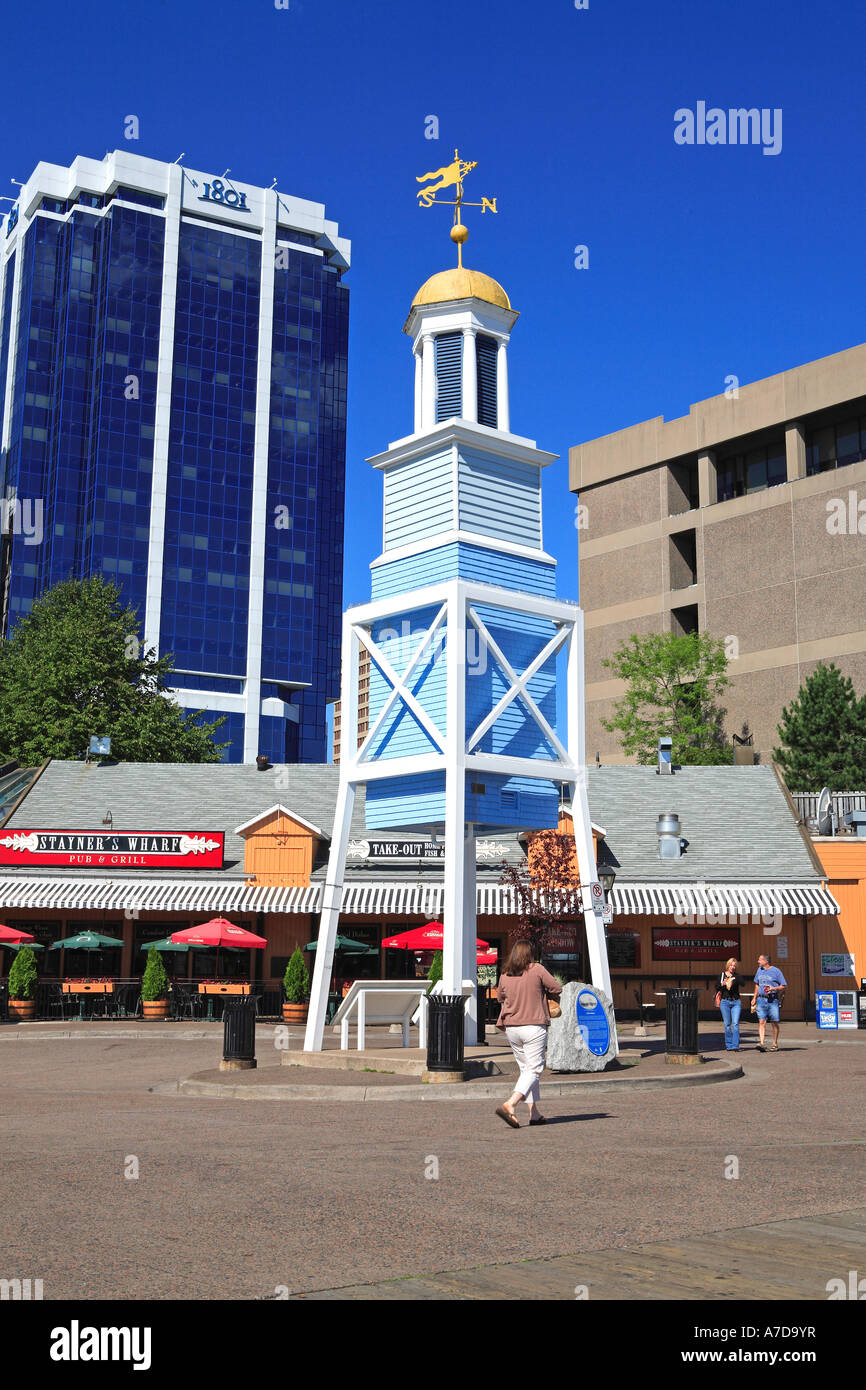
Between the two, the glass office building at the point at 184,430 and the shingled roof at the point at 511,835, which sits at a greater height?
the glass office building at the point at 184,430

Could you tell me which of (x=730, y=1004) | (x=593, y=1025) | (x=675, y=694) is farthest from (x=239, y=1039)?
(x=675, y=694)

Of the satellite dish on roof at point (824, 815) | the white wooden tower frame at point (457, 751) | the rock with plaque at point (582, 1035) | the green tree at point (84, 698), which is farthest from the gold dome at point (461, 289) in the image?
the green tree at point (84, 698)

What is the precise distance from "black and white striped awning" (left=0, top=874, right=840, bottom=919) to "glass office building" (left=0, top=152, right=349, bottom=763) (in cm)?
9751

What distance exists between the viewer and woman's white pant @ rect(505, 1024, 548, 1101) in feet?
42.0

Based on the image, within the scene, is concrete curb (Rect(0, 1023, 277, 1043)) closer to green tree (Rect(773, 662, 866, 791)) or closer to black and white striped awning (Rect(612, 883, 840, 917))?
black and white striped awning (Rect(612, 883, 840, 917))

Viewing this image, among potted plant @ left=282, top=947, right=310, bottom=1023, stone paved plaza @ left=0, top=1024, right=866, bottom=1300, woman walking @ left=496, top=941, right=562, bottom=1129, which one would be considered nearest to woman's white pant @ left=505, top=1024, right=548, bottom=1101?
woman walking @ left=496, top=941, right=562, bottom=1129

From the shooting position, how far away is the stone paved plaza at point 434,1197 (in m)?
6.25

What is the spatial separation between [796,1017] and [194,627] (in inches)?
4314

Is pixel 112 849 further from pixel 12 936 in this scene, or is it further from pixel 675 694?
pixel 675 694

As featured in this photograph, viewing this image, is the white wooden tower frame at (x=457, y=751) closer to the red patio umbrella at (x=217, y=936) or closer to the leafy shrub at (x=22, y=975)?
the red patio umbrella at (x=217, y=936)

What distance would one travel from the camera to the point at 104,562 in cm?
13175

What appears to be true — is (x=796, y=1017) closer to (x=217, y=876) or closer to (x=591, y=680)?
(x=217, y=876)

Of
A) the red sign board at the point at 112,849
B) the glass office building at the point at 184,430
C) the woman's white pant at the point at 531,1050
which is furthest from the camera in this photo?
the glass office building at the point at 184,430

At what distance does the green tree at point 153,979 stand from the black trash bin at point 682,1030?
17.3 m
